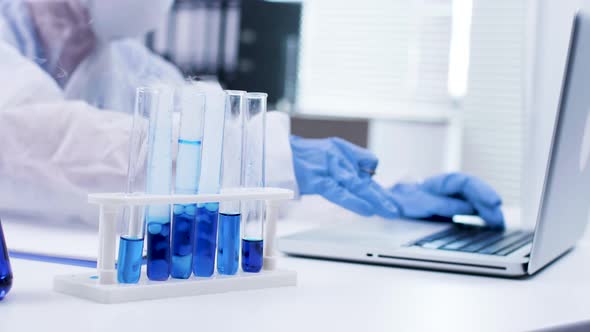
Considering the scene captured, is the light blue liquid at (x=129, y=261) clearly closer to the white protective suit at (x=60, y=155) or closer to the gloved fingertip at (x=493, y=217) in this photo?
the white protective suit at (x=60, y=155)

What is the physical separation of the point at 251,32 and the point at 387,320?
2.52 m

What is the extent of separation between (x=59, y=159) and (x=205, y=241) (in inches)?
14.6

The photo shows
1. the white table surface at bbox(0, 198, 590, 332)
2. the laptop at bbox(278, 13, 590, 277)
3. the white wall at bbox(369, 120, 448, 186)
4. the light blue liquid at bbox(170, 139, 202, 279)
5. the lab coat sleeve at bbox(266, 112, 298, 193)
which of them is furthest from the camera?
the white wall at bbox(369, 120, 448, 186)

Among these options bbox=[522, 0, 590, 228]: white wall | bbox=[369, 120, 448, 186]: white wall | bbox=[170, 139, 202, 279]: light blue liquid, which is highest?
bbox=[522, 0, 590, 228]: white wall

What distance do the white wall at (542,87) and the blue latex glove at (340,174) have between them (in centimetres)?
30

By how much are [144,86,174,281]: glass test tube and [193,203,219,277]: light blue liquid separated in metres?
0.03

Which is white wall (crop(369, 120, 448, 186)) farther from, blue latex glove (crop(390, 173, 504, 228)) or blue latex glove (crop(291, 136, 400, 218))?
blue latex glove (crop(291, 136, 400, 218))

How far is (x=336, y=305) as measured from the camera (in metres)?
0.69

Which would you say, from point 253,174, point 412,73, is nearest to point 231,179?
point 253,174

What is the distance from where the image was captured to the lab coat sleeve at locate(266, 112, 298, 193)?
0.95 meters

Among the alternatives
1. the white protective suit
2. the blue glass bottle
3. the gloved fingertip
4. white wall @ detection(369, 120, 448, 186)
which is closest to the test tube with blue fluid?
the blue glass bottle

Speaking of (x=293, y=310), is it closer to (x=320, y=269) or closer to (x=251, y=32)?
(x=320, y=269)

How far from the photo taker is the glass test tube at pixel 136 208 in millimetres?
668

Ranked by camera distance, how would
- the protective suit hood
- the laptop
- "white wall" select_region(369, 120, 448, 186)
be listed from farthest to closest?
"white wall" select_region(369, 120, 448, 186) < the protective suit hood < the laptop
